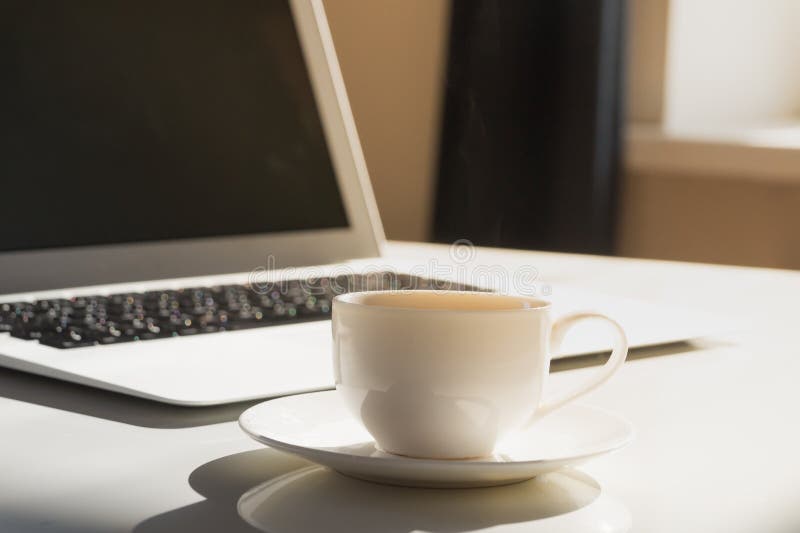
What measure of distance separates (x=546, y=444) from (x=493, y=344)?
0.06 m

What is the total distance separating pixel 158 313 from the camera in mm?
646

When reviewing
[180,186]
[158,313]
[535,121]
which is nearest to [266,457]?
[158,313]

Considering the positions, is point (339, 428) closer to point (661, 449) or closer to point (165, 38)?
point (661, 449)

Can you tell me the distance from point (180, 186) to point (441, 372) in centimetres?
61

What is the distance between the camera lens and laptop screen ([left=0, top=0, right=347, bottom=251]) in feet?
2.76

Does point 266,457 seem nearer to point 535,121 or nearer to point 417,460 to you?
point 417,460

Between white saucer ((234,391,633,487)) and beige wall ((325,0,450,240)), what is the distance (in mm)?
2363

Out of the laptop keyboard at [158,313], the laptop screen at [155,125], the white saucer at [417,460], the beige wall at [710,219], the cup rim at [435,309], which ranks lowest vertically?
the beige wall at [710,219]

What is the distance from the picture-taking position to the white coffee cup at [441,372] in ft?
1.27

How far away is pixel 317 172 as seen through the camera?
1.07 m

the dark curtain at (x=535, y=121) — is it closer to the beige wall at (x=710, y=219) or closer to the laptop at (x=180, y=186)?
the beige wall at (x=710, y=219)

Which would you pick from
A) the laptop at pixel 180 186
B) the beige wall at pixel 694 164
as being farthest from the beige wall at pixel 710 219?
the laptop at pixel 180 186

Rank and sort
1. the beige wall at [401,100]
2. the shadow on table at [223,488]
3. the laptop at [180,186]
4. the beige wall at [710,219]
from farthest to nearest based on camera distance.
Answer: the beige wall at [401,100], the beige wall at [710,219], the laptop at [180,186], the shadow on table at [223,488]

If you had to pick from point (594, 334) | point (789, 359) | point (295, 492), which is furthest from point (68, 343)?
point (789, 359)
